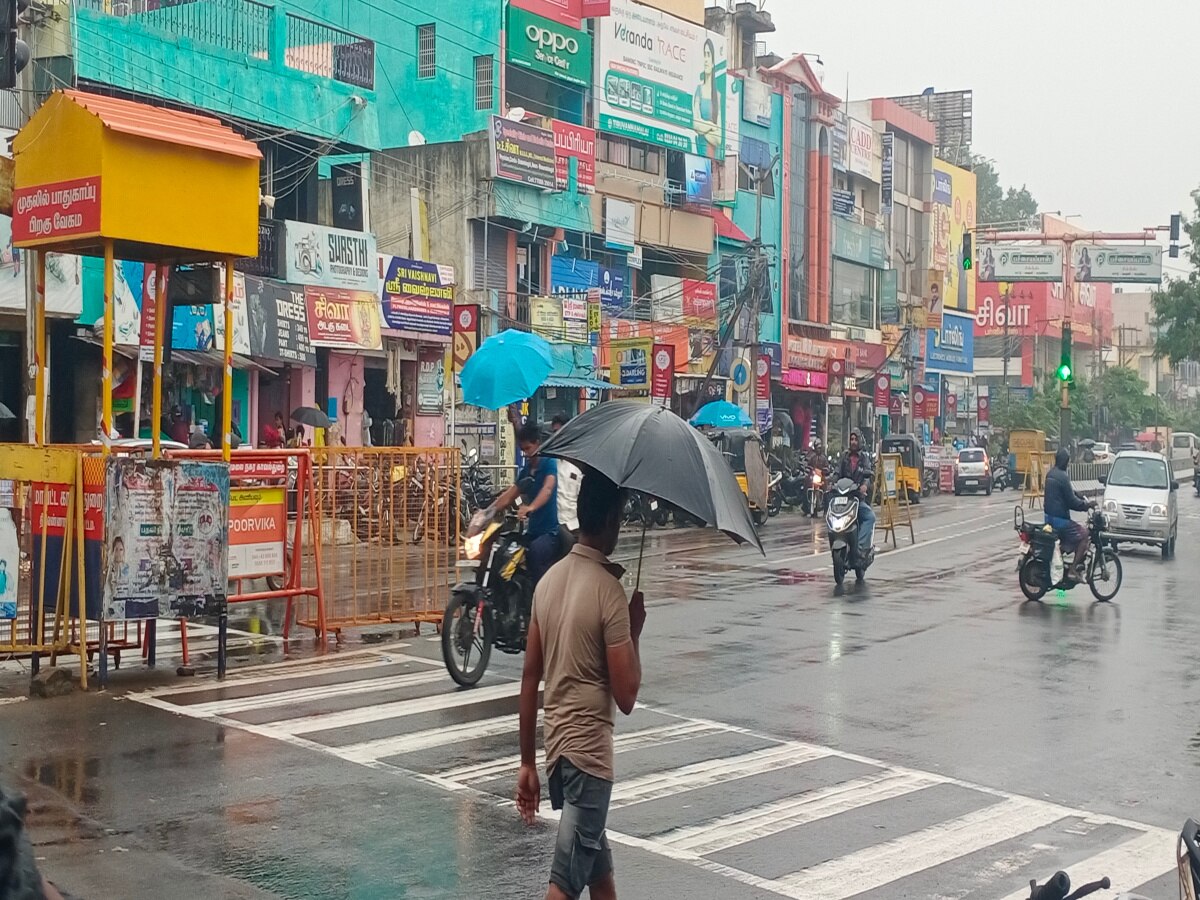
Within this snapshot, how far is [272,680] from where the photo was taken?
1052 cm

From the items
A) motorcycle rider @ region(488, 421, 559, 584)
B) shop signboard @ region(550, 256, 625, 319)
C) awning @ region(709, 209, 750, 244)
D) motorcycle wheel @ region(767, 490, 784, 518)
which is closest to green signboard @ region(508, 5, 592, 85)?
shop signboard @ region(550, 256, 625, 319)

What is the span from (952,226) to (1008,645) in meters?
59.2

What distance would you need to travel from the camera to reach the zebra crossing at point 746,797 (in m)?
6.43

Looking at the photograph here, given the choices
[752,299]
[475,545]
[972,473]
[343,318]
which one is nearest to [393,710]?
[475,545]

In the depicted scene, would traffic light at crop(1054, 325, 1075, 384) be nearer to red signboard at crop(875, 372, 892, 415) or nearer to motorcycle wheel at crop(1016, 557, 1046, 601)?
motorcycle wheel at crop(1016, 557, 1046, 601)

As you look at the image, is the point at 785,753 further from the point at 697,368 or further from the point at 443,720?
the point at 697,368

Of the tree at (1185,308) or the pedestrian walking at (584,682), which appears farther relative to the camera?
the tree at (1185,308)

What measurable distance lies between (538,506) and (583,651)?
237 inches

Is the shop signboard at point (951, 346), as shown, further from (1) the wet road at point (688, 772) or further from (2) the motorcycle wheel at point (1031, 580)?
(1) the wet road at point (688, 772)

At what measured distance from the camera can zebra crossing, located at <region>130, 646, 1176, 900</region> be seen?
21.1 feet

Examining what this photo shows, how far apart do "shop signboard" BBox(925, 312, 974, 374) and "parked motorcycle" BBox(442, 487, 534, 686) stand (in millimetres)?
58643

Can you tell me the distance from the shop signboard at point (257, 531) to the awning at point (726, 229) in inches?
1362

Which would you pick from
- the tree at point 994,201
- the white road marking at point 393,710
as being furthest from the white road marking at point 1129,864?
the tree at point 994,201

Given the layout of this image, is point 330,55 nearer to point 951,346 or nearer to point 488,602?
point 488,602
